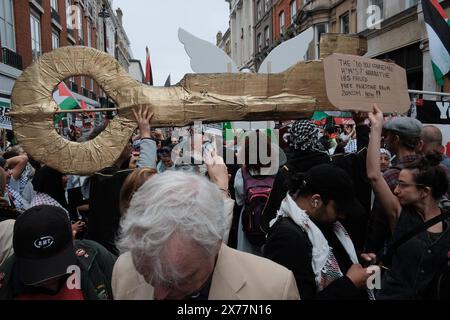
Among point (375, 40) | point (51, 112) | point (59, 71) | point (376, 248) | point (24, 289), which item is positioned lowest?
point (376, 248)

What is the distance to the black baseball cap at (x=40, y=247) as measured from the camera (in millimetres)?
1552

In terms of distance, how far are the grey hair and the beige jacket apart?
179mm

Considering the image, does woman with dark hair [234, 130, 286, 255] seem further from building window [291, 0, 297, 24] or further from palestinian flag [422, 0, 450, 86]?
building window [291, 0, 297, 24]

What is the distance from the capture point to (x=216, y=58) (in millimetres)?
3031

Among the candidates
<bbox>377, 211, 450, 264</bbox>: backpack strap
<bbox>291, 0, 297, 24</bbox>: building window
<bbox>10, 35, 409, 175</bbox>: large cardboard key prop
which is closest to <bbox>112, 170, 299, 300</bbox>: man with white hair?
<bbox>377, 211, 450, 264</bbox>: backpack strap

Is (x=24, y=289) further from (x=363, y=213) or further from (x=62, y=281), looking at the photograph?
(x=363, y=213)

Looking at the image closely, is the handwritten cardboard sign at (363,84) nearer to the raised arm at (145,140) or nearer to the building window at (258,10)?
the raised arm at (145,140)

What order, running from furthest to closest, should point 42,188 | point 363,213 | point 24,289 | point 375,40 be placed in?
point 375,40 < point 42,188 < point 363,213 < point 24,289

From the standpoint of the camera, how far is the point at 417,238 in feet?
7.29

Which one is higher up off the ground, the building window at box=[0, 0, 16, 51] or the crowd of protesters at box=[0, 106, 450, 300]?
the building window at box=[0, 0, 16, 51]

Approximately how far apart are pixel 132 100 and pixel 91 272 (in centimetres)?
131

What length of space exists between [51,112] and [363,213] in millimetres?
2010

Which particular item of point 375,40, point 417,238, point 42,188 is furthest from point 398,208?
point 375,40

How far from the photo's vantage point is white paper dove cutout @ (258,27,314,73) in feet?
9.96
